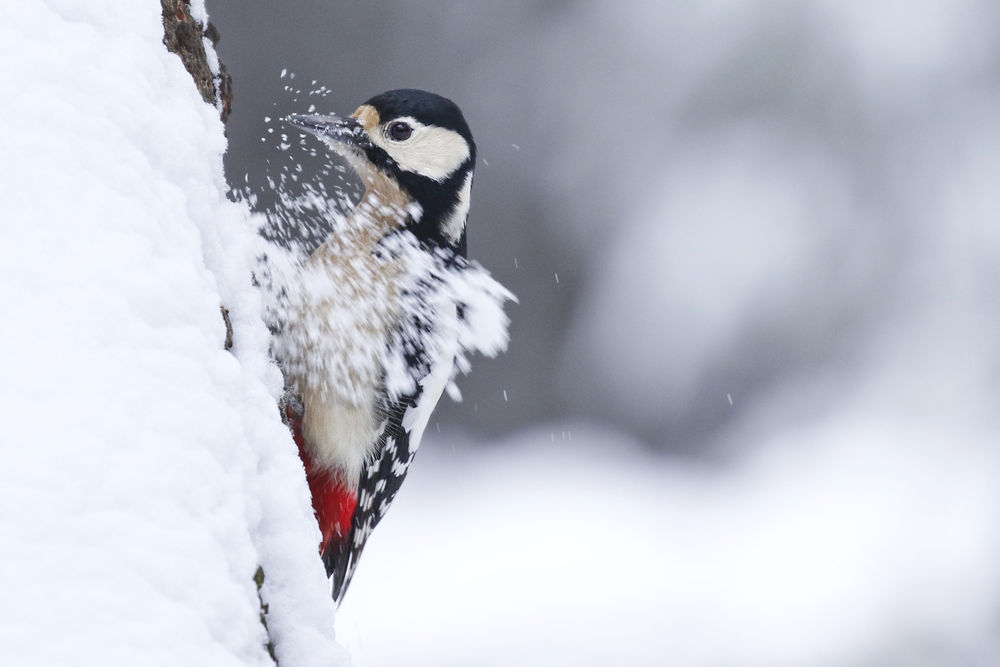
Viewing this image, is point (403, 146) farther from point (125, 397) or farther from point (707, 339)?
point (707, 339)

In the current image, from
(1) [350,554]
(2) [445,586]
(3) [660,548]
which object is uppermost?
(1) [350,554]

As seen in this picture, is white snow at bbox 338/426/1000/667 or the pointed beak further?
white snow at bbox 338/426/1000/667

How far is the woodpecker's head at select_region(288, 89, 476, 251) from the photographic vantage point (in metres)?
1.70

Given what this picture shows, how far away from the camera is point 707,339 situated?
4.30m

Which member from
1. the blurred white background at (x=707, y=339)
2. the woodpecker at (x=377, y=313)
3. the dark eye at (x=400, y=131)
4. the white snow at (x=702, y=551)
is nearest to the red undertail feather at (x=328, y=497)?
the woodpecker at (x=377, y=313)

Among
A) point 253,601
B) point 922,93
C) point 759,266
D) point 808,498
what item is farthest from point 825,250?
point 253,601

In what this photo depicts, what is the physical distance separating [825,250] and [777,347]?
18.2 inches

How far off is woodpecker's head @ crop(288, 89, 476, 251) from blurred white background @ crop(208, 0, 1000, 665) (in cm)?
185

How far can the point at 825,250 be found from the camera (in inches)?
164

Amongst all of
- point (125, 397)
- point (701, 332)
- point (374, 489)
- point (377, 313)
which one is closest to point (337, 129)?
point (377, 313)

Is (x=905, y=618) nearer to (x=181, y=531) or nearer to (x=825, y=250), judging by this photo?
(x=825, y=250)

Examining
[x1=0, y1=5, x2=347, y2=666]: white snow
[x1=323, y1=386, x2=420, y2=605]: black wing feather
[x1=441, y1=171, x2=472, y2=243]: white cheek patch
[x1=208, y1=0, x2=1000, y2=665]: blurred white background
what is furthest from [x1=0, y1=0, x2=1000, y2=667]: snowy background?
[x1=0, y1=5, x2=347, y2=666]: white snow

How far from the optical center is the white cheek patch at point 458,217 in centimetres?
176

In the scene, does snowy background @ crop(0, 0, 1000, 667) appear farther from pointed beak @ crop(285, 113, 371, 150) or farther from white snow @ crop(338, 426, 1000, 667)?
pointed beak @ crop(285, 113, 371, 150)
